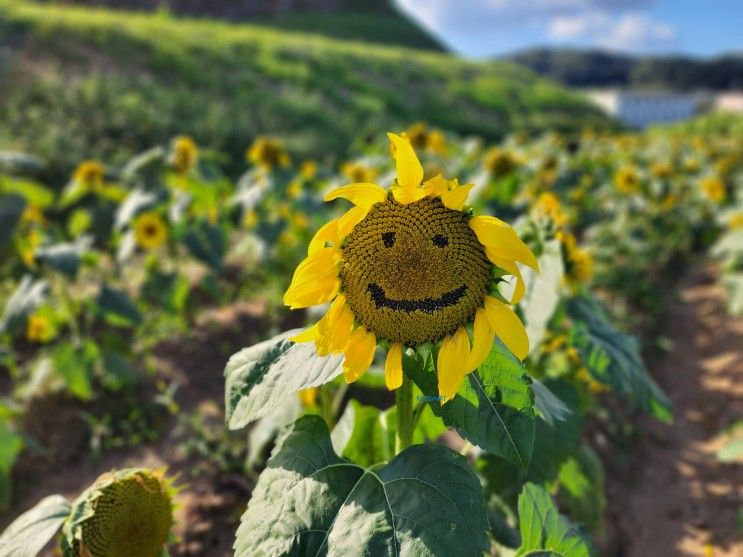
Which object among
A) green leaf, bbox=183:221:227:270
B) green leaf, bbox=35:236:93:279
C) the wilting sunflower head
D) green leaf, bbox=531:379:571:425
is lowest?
green leaf, bbox=183:221:227:270

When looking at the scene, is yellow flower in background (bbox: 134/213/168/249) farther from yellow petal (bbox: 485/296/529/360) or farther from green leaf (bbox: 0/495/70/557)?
yellow petal (bbox: 485/296/529/360)

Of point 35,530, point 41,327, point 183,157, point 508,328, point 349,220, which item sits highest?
point 349,220

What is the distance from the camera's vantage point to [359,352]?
1.02 m

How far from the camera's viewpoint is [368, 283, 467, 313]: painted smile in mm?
1002

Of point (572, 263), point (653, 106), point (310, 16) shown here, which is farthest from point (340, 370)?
point (653, 106)

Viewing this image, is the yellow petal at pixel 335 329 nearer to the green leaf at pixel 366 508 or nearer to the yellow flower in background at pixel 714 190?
the green leaf at pixel 366 508

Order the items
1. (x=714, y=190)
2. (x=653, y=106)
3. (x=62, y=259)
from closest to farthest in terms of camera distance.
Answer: (x=62, y=259)
(x=714, y=190)
(x=653, y=106)

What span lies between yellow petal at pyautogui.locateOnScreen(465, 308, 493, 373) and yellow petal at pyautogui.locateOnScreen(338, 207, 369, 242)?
24cm

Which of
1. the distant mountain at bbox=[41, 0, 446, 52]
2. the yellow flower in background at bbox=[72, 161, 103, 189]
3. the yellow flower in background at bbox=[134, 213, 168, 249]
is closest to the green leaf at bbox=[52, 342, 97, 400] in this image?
the yellow flower in background at bbox=[134, 213, 168, 249]

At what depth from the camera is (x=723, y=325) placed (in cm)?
437

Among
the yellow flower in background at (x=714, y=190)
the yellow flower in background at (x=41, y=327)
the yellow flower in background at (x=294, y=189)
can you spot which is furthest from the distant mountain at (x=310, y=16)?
the yellow flower in background at (x=41, y=327)

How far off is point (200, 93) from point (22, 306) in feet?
29.3

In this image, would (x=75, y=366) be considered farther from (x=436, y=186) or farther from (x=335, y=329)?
(x=436, y=186)

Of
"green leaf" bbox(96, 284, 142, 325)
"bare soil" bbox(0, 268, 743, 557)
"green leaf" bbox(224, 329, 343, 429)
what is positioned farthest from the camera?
"green leaf" bbox(96, 284, 142, 325)
